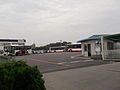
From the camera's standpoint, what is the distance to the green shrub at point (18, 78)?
3213 millimetres

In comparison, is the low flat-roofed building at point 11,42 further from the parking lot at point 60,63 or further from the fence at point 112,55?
the fence at point 112,55

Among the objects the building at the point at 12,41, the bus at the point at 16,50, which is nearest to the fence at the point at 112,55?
the bus at the point at 16,50

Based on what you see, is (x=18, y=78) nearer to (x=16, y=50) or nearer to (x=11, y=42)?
(x=16, y=50)

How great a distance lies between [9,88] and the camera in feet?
10.6

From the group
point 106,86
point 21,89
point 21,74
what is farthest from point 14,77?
point 106,86

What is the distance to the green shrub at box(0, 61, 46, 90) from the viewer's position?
3213 mm

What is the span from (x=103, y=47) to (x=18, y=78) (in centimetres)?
1814

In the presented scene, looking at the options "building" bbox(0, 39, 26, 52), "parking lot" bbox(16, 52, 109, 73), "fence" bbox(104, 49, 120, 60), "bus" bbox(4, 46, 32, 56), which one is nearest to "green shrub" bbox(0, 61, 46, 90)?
"parking lot" bbox(16, 52, 109, 73)

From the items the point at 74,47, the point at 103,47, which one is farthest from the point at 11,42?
the point at 103,47

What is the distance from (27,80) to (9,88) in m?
0.49

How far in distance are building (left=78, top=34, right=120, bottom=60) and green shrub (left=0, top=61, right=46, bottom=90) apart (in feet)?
52.0

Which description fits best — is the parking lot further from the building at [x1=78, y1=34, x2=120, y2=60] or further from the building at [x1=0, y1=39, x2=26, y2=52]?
the building at [x1=0, y1=39, x2=26, y2=52]

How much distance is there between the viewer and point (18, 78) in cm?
343

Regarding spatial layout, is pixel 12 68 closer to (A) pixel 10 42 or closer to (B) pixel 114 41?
(B) pixel 114 41
